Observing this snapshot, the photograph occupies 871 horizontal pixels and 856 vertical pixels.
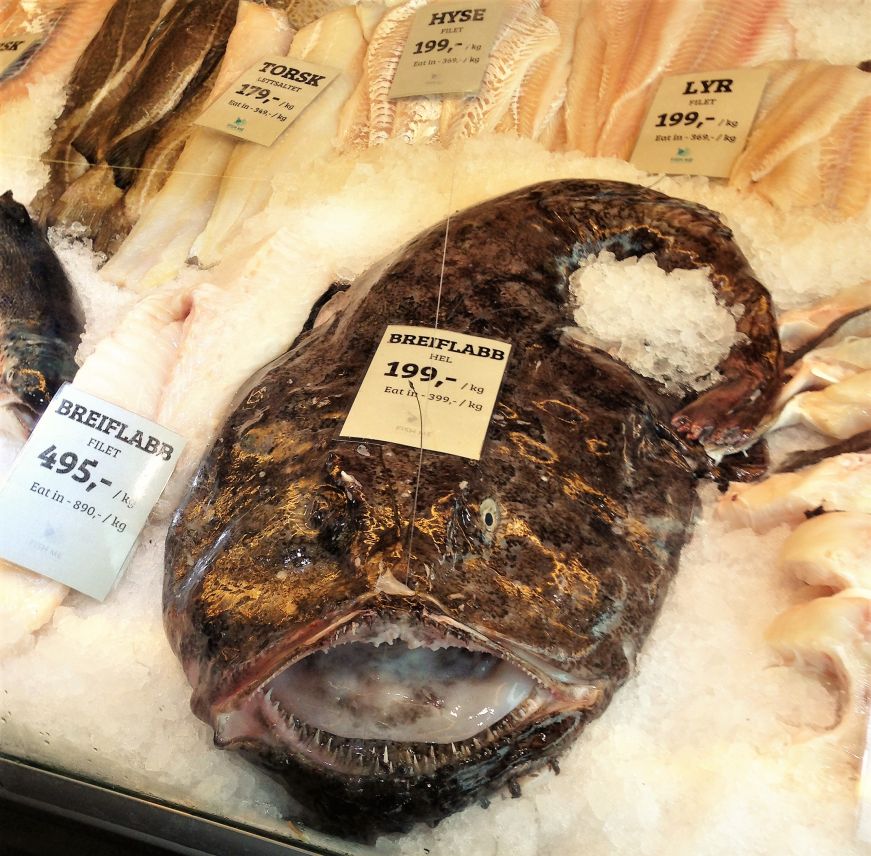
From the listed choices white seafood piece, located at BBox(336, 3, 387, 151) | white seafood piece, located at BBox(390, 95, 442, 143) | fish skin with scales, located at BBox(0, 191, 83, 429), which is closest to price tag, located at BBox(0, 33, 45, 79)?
fish skin with scales, located at BBox(0, 191, 83, 429)

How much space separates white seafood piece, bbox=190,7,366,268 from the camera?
8.22ft

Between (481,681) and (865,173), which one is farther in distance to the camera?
(865,173)

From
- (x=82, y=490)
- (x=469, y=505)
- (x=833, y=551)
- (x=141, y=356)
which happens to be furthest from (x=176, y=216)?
(x=833, y=551)

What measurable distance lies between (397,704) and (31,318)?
1.64 metres

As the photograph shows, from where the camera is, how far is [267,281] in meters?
2.23

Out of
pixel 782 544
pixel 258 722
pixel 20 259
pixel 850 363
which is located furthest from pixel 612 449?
pixel 20 259

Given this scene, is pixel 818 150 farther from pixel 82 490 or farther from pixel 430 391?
pixel 82 490

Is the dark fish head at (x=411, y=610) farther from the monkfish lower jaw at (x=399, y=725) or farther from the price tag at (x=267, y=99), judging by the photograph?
the price tag at (x=267, y=99)

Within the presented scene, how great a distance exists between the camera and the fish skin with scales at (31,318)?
2082 millimetres

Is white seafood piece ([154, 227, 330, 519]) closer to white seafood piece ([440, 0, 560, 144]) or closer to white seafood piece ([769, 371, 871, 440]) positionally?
white seafood piece ([440, 0, 560, 144])

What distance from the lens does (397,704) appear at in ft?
4.19

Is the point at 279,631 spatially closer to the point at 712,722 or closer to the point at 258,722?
the point at 258,722

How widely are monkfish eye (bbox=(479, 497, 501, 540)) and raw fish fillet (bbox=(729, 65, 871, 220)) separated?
4.27 ft

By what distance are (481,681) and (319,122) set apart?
1.94 meters
